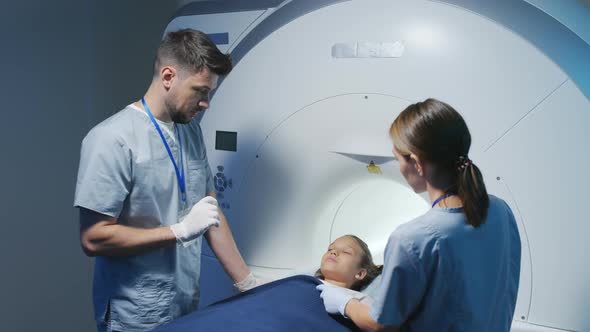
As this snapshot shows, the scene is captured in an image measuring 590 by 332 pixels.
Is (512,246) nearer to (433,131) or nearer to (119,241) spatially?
(433,131)

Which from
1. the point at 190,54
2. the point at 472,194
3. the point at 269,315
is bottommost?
the point at 269,315

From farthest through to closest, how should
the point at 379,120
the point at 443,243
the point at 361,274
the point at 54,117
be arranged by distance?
1. the point at 54,117
2. the point at 361,274
3. the point at 379,120
4. the point at 443,243

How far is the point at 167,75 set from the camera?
158 centimetres

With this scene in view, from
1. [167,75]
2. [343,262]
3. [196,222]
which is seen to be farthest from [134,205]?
[343,262]

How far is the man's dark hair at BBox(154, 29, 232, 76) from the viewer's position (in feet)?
5.18

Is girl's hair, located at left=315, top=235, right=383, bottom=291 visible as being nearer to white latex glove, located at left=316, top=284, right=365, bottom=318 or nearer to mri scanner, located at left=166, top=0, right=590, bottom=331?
mri scanner, located at left=166, top=0, right=590, bottom=331

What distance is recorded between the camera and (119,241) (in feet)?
4.88

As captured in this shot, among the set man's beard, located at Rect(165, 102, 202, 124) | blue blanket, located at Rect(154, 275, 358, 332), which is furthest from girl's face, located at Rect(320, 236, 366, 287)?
man's beard, located at Rect(165, 102, 202, 124)

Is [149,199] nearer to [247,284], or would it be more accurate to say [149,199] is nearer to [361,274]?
[247,284]

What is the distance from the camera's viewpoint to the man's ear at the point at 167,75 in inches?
62.2

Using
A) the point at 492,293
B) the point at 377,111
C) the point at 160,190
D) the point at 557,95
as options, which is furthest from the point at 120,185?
the point at 557,95

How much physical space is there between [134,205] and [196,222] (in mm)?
163

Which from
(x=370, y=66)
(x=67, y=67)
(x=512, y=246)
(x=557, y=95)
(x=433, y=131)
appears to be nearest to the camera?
(x=433, y=131)

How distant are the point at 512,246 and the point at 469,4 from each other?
618 mm
